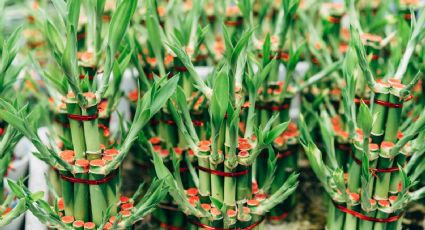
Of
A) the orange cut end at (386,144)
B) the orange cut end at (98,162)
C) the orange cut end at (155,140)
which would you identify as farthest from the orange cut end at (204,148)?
the orange cut end at (386,144)

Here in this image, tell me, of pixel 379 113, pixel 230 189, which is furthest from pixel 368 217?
pixel 230 189

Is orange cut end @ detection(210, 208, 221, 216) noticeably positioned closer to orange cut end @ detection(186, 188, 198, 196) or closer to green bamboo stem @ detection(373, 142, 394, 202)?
orange cut end @ detection(186, 188, 198, 196)

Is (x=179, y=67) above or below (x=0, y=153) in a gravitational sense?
above

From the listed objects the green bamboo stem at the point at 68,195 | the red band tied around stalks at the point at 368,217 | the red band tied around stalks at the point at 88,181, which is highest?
the red band tied around stalks at the point at 88,181

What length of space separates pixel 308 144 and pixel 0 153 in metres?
0.81

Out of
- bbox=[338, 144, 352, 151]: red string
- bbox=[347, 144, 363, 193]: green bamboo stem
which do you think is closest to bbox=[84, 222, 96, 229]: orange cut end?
bbox=[347, 144, 363, 193]: green bamboo stem

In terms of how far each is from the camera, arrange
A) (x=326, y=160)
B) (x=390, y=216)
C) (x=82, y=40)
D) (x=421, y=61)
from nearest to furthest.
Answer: (x=390, y=216) → (x=421, y=61) → (x=82, y=40) → (x=326, y=160)

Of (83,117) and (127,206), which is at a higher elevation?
(83,117)

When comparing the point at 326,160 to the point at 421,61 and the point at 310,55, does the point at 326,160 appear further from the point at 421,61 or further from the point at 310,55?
the point at 421,61

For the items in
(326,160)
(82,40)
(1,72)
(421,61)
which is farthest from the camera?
(326,160)

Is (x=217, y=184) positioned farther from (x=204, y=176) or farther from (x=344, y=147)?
(x=344, y=147)

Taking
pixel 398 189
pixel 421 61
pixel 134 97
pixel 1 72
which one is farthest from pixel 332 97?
pixel 1 72

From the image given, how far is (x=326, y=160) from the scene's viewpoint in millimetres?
2109

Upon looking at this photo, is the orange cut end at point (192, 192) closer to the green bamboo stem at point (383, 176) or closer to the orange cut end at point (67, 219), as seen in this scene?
the orange cut end at point (67, 219)
